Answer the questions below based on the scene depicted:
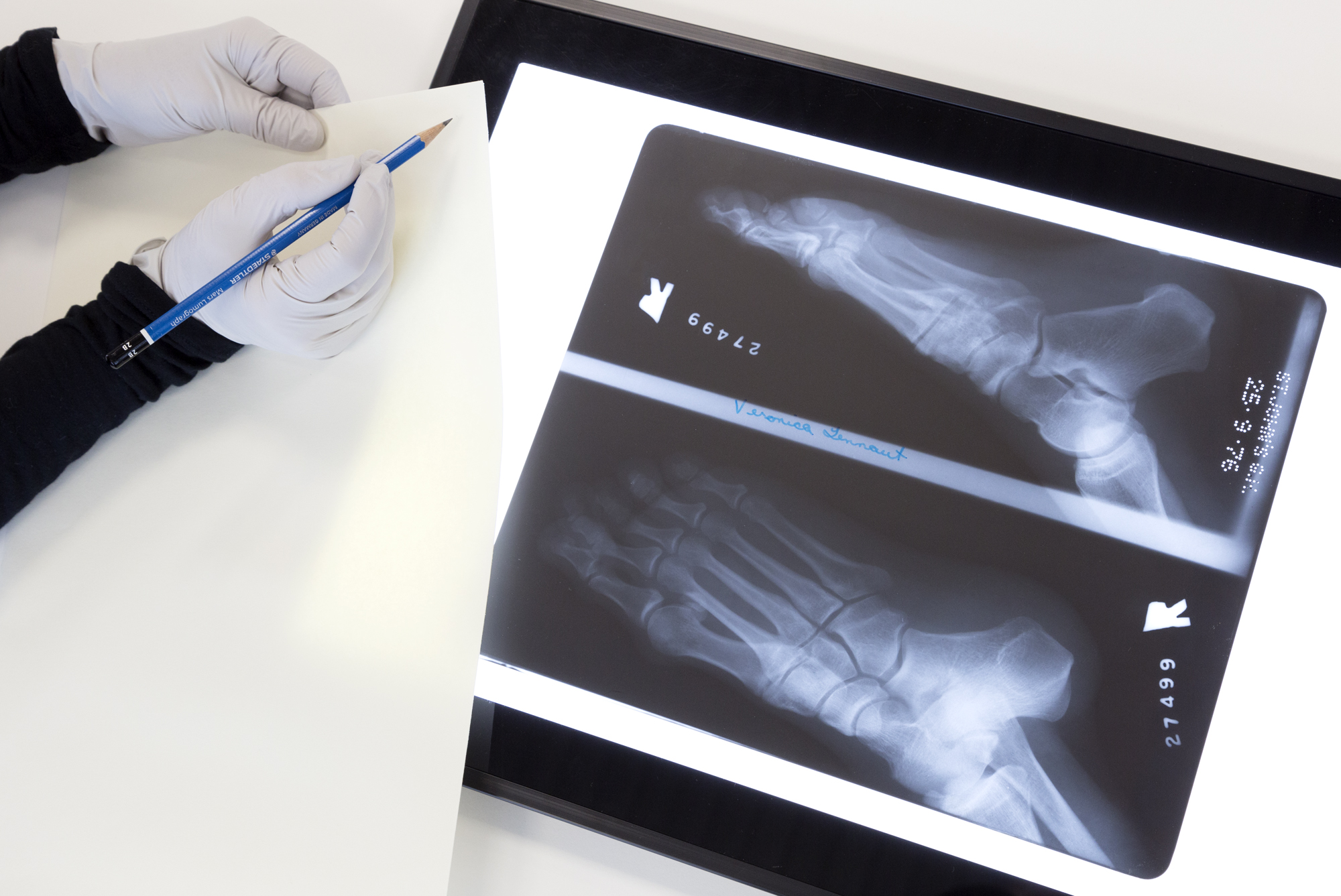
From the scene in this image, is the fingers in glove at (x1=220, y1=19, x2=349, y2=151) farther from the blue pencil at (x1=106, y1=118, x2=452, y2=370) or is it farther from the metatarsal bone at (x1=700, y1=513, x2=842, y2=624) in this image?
the metatarsal bone at (x1=700, y1=513, x2=842, y2=624)

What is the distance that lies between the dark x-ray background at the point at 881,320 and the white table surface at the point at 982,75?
0.41ft

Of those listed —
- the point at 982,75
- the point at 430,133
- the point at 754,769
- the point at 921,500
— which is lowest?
the point at 754,769

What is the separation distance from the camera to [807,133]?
2.39 feet

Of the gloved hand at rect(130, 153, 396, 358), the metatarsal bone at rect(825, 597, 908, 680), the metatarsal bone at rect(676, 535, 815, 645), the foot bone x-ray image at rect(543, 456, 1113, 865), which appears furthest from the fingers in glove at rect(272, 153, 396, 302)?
the metatarsal bone at rect(825, 597, 908, 680)

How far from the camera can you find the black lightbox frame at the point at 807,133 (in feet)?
2.01

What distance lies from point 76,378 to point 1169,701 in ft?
3.08

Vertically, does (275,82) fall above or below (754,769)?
above

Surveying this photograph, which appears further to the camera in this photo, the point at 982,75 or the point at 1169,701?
the point at 982,75

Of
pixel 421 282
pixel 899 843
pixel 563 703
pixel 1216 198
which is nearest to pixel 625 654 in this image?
pixel 563 703

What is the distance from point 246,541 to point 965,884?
2.18ft

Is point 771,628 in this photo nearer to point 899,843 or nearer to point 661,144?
point 899,843
